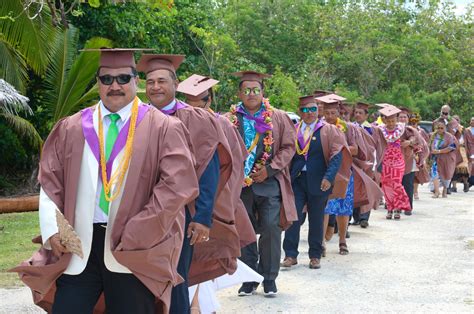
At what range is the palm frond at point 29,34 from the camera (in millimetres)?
15356

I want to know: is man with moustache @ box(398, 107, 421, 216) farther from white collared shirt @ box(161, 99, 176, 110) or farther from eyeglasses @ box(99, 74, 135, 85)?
eyeglasses @ box(99, 74, 135, 85)

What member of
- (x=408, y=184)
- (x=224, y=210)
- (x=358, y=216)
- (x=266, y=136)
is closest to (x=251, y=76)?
(x=266, y=136)

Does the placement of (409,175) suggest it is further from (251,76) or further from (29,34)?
(251,76)

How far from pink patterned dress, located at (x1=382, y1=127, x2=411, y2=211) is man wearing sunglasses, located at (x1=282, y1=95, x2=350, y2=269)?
609 cm

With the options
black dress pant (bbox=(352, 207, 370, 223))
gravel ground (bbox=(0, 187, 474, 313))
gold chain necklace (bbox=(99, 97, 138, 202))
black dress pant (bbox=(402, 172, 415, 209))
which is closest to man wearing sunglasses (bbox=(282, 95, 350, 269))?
gravel ground (bbox=(0, 187, 474, 313))

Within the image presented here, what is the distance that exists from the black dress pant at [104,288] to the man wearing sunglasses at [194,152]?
3.04 ft

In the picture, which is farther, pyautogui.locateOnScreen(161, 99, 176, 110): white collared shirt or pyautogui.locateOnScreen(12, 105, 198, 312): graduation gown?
pyautogui.locateOnScreen(161, 99, 176, 110): white collared shirt

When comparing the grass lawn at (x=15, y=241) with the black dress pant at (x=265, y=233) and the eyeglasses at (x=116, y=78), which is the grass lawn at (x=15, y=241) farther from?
the eyeglasses at (x=116, y=78)

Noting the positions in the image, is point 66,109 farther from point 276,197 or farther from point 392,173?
point 276,197

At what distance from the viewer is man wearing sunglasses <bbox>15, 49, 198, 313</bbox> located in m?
5.02

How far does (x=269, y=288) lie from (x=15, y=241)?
4938 mm

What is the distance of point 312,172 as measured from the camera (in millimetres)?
10984

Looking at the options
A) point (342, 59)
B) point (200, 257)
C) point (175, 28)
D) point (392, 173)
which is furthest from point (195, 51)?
point (200, 257)

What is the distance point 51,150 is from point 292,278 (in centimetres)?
548
